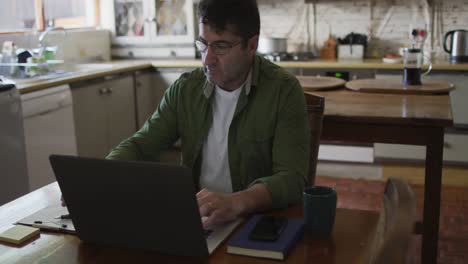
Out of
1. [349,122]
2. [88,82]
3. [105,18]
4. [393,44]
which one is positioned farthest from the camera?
[105,18]

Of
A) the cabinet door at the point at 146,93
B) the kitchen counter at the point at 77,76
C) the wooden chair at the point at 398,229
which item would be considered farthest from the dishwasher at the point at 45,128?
the wooden chair at the point at 398,229

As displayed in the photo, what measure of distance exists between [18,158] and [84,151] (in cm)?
91

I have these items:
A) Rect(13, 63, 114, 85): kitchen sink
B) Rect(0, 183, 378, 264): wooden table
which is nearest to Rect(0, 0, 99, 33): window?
Rect(13, 63, 114, 85): kitchen sink

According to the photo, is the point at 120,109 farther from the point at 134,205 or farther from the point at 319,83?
the point at 134,205

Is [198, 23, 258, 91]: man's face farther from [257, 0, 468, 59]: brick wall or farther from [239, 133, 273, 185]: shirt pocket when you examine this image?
[257, 0, 468, 59]: brick wall

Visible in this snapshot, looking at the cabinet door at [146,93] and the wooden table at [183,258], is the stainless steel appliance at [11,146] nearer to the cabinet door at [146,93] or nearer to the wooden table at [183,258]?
the cabinet door at [146,93]

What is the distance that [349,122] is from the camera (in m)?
2.43

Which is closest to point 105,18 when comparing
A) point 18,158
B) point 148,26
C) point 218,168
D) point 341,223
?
point 148,26

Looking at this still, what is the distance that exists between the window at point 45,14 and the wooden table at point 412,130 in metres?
2.84

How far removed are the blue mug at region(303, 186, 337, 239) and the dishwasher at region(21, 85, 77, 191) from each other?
246cm

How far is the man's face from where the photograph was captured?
1571mm

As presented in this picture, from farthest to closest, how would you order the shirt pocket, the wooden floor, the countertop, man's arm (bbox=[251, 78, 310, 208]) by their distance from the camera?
the countertop
the wooden floor
the shirt pocket
man's arm (bbox=[251, 78, 310, 208])

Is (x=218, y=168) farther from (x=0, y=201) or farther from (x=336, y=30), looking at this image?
(x=336, y=30)

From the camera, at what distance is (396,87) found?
2.96 m
